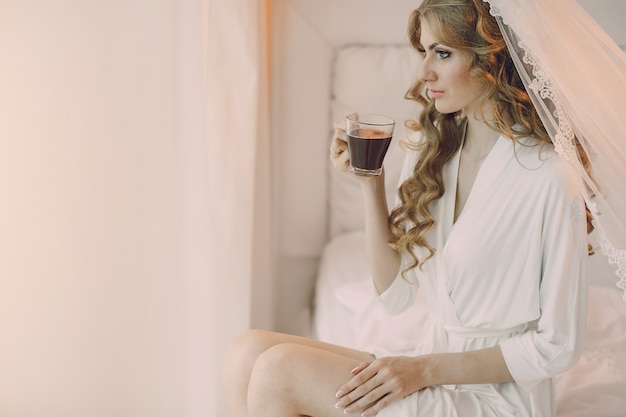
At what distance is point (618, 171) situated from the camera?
1229mm

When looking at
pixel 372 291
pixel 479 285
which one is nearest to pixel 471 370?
pixel 479 285

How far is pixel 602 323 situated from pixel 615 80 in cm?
79

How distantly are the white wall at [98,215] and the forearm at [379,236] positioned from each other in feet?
1.47

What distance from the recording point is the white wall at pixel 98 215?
1.63 metres

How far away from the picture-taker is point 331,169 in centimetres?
242

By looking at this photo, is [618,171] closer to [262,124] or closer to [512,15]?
[512,15]

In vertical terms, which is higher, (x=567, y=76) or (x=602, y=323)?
(x=567, y=76)

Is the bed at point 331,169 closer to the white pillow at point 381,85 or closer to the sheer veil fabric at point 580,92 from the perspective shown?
the white pillow at point 381,85

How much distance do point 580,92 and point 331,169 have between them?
1.26m

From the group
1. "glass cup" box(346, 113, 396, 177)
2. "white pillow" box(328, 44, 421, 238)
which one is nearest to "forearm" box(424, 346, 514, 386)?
"glass cup" box(346, 113, 396, 177)

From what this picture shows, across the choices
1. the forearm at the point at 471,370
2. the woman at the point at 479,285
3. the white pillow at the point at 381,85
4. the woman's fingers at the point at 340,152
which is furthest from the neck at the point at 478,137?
the white pillow at the point at 381,85

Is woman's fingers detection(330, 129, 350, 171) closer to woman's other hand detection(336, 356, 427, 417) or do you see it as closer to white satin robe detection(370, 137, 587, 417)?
white satin robe detection(370, 137, 587, 417)

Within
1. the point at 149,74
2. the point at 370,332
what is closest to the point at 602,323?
the point at 370,332

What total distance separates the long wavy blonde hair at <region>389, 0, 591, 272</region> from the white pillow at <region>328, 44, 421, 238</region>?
71 centimetres
